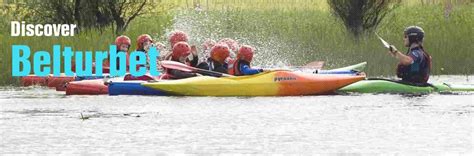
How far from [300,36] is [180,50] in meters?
8.14

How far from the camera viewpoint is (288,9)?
132 feet

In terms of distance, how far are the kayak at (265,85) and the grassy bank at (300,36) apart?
469 centimetres

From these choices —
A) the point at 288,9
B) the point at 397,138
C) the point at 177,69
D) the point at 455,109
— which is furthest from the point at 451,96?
the point at 288,9

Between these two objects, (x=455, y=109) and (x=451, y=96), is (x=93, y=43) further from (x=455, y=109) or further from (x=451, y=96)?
(x=455, y=109)

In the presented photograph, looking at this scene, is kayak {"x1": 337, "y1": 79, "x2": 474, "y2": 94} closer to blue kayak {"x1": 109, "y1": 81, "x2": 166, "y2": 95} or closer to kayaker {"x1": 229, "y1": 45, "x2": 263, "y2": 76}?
kayaker {"x1": 229, "y1": 45, "x2": 263, "y2": 76}

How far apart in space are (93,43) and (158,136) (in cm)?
1139

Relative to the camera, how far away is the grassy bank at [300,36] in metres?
27.6

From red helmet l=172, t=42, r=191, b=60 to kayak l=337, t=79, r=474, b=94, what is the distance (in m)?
2.16

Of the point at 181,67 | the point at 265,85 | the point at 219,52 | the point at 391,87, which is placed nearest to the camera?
the point at 265,85

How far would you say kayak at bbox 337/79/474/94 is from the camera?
864 inches

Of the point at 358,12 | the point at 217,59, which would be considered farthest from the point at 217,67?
the point at 358,12

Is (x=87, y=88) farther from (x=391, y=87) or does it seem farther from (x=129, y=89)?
(x=391, y=87)

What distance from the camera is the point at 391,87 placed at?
72.1 feet

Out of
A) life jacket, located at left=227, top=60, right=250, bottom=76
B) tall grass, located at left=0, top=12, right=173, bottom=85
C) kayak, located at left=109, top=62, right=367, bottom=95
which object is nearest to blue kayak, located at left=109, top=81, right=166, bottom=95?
kayak, located at left=109, top=62, right=367, bottom=95
